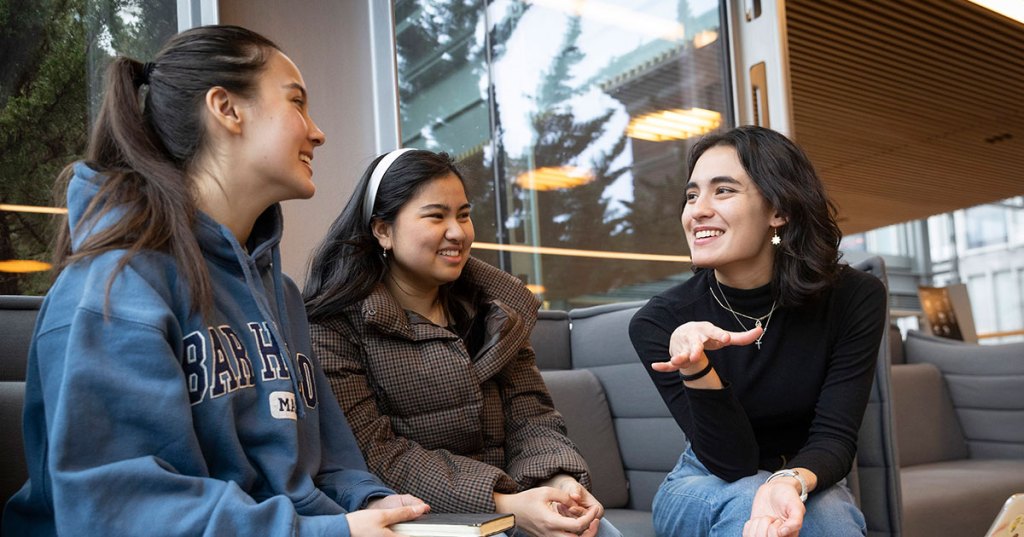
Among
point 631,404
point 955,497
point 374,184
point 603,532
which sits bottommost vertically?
point 955,497

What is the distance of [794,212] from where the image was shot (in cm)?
183

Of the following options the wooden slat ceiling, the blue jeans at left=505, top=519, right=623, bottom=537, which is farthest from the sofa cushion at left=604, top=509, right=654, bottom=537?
the wooden slat ceiling

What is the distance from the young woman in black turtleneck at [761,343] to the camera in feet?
5.25

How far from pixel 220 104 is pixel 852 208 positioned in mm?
10124

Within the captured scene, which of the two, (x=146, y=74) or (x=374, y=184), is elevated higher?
(x=146, y=74)

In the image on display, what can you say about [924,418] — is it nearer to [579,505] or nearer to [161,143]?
[579,505]

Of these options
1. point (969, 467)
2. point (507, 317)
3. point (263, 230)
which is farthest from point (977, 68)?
point (263, 230)

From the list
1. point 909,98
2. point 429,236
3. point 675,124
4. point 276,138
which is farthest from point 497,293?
point 909,98

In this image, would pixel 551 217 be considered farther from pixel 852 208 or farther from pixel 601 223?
pixel 852 208

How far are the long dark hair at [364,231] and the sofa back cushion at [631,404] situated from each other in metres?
0.80

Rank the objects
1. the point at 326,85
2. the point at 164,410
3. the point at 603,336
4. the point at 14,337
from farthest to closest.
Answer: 1. the point at 326,85
2. the point at 603,336
3. the point at 14,337
4. the point at 164,410

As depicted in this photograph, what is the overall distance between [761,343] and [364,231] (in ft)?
2.75

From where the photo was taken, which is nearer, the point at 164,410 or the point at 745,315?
the point at 164,410

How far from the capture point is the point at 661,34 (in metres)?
4.04
